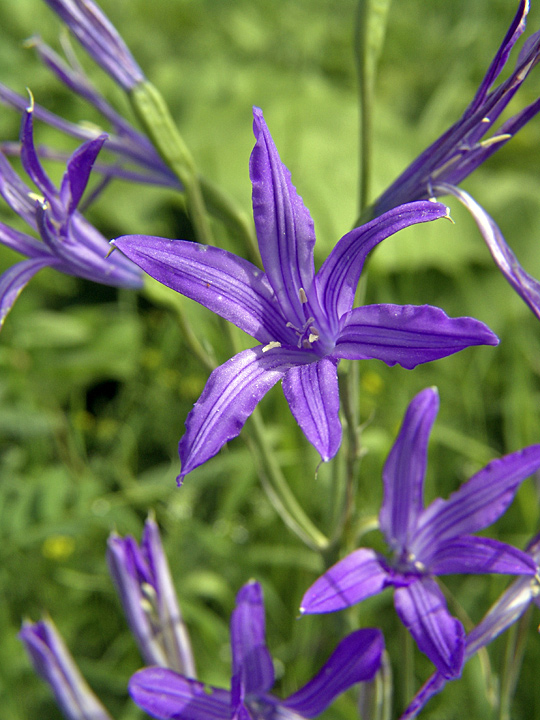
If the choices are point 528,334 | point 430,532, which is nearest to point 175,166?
point 430,532

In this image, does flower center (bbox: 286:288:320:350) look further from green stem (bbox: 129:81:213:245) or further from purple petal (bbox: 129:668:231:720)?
purple petal (bbox: 129:668:231:720)

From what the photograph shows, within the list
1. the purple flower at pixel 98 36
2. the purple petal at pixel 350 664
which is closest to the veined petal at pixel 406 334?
the purple petal at pixel 350 664

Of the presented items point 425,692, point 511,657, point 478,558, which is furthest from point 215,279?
point 511,657

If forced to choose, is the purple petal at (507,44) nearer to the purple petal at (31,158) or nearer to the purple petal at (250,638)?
the purple petal at (31,158)

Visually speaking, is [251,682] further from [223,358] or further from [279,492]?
[223,358]

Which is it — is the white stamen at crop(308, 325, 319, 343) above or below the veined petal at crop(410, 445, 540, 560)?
above

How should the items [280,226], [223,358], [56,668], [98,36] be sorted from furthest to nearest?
[223,358], [56,668], [98,36], [280,226]

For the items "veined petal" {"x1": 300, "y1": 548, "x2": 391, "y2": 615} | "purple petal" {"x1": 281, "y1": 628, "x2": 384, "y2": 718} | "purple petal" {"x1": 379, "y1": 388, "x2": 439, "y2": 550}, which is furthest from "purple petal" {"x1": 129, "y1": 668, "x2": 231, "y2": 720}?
"purple petal" {"x1": 379, "y1": 388, "x2": 439, "y2": 550}
